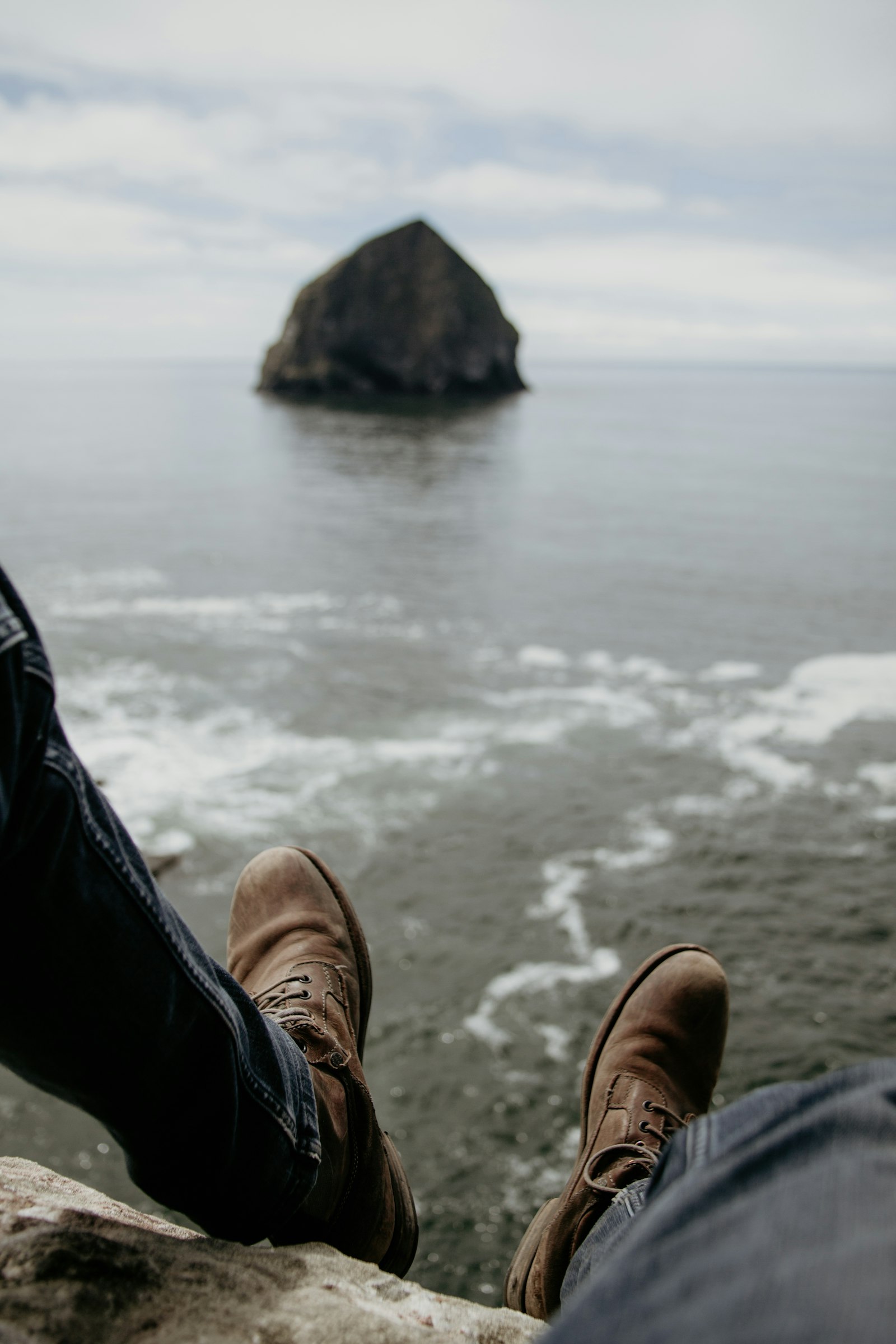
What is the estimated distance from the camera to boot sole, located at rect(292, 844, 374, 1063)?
2359 mm

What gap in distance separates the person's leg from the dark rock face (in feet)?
236

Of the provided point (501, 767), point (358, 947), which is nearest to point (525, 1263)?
point (358, 947)

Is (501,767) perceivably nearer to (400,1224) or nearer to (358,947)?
(358,947)

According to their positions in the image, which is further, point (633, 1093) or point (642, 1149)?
point (633, 1093)

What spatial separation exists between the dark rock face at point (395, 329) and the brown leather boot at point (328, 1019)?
70.8 m

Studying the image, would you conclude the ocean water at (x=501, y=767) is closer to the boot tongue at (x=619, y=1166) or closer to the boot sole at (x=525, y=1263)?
the boot sole at (x=525, y=1263)

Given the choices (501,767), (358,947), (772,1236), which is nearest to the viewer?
(772,1236)

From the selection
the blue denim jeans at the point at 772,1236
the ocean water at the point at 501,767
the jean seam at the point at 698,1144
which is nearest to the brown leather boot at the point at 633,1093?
the jean seam at the point at 698,1144

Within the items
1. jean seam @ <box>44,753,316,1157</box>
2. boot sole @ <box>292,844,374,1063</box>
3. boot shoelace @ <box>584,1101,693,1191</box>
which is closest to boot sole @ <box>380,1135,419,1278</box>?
boot sole @ <box>292,844,374,1063</box>

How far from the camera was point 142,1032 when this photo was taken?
1187mm

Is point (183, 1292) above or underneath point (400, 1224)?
above

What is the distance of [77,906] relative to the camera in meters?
1.10

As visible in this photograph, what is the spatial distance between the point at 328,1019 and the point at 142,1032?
0.98m

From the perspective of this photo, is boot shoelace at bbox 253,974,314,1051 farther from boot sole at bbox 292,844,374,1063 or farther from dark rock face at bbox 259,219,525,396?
dark rock face at bbox 259,219,525,396
